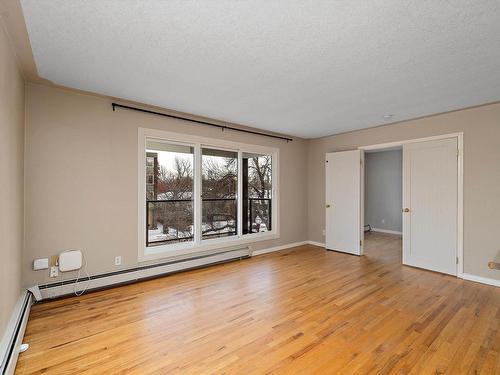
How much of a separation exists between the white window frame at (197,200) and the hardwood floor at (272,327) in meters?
0.44

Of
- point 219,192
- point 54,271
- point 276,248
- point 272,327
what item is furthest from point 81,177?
point 276,248

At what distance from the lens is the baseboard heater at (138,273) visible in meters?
2.88

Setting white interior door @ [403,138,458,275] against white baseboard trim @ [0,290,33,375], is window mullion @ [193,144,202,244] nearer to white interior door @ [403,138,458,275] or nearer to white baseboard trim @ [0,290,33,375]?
white baseboard trim @ [0,290,33,375]

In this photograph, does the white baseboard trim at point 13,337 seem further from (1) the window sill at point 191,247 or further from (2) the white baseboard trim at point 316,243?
(2) the white baseboard trim at point 316,243

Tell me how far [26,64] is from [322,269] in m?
4.45

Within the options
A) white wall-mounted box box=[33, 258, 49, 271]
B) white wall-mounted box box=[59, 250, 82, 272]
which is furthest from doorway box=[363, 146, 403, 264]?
white wall-mounted box box=[33, 258, 49, 271]

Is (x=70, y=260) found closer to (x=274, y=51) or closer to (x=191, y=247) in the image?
(x=191, y=247)

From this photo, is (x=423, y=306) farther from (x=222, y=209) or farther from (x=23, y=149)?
(x=23, y=149)

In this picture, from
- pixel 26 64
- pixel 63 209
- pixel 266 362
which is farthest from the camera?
pixel 63 209

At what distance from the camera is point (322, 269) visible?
4062mm

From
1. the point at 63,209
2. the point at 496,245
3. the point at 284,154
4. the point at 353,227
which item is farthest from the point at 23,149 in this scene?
the point at 496,245

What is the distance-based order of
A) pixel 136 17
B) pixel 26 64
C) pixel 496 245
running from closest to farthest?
pixel 136 17 < pixel 26 64 < pixel 496 245

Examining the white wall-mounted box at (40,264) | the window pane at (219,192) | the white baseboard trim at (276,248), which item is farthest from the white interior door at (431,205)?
the white wall-mounted box at (40,264)

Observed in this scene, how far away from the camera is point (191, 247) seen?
4.02 metres
